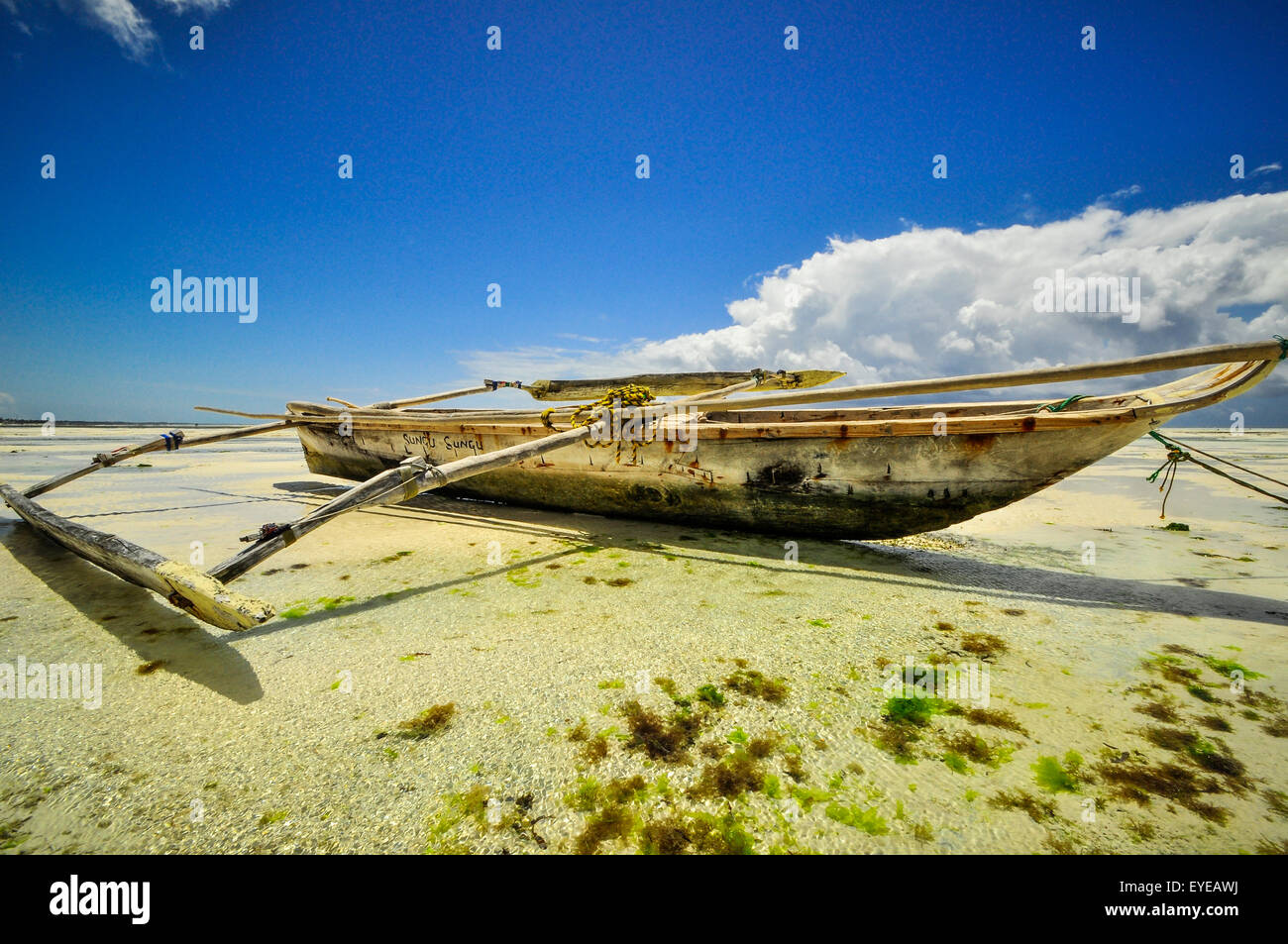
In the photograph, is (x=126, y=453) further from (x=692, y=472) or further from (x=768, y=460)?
(x=768, y=460)

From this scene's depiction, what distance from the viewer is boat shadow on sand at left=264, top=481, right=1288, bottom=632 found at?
3406mm

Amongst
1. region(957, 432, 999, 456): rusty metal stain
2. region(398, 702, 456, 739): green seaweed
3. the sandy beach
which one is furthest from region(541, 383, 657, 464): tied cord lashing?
region(398, 702, 456, 739): green seaweed

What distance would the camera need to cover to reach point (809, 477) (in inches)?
179

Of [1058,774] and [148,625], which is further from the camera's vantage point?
[148,625]

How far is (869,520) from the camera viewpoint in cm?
452

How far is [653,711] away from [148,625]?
330cm

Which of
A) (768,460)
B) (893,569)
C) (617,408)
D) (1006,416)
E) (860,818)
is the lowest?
(860,818)

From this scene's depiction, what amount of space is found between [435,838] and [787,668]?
5.79 feet

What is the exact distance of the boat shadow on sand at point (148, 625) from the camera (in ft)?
7.71

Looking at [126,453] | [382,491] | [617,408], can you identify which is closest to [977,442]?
[617,408]

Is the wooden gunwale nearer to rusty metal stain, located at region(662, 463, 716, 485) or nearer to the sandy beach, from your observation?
rusty metal stain, located at region(662, 463, 716, 485)

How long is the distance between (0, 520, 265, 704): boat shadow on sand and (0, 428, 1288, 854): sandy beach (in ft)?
0.07

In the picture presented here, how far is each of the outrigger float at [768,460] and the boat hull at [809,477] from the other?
0.01m
